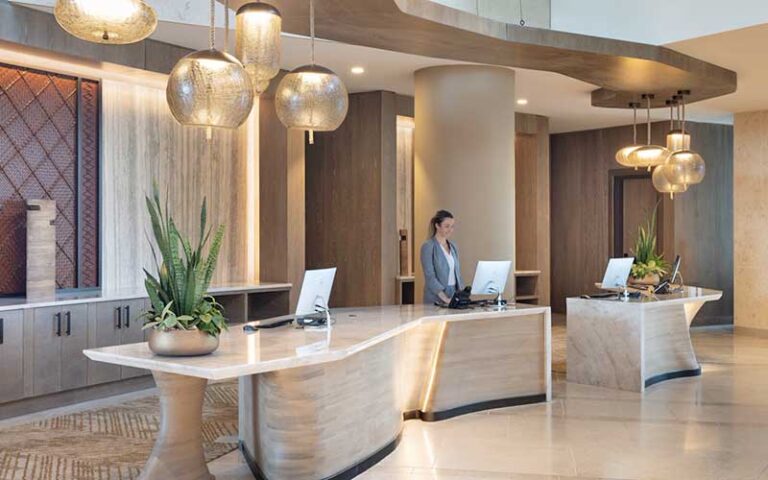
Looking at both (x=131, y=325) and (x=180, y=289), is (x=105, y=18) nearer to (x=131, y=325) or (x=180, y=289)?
(x=180, y=289)

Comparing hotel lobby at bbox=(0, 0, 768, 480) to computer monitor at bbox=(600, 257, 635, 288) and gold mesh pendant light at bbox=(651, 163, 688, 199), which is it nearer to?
computer monitor at bbox=(600, 257, 635, 288)

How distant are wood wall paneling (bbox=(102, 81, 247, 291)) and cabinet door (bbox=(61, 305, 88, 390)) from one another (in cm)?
88

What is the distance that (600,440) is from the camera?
5.50 meters

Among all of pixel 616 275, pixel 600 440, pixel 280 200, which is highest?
pixel 280 200

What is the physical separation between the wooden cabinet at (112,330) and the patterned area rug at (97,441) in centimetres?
32

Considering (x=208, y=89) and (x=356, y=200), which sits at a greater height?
(x=208, y=89)

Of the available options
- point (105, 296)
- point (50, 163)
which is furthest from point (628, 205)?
point (50, 163)

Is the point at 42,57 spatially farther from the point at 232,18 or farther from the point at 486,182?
the point at 486,182

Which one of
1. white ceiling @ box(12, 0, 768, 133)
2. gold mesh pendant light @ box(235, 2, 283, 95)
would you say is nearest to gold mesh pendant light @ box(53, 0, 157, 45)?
gold mesh pendant light @ box(235, 2, 283, 95)

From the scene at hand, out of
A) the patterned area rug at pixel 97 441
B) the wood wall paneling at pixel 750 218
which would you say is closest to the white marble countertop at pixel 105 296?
the patterned area rug at pixel 97 441

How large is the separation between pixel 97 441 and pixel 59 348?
1.22 metres

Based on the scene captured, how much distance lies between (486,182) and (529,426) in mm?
3205

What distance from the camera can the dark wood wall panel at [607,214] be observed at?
12422 mm

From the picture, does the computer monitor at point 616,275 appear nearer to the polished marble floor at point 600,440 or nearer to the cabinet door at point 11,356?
the polished marble floor at point 600,440
